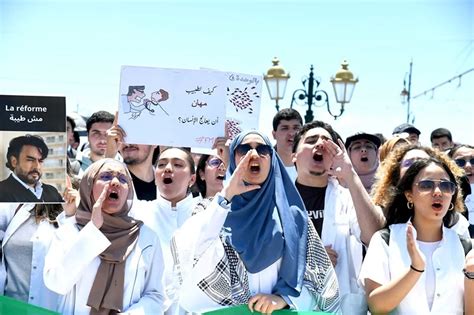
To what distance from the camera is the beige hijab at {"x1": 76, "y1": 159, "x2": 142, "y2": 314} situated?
374 cm

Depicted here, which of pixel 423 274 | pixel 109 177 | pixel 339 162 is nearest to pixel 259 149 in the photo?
pixel 339 162

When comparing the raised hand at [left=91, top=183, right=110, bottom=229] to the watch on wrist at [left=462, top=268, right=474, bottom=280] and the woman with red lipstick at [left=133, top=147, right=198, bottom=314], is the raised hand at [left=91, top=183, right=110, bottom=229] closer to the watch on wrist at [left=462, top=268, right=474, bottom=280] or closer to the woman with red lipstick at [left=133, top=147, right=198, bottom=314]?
the woman with red lipstick at [left=133, top=147, right=198, bottom=314]

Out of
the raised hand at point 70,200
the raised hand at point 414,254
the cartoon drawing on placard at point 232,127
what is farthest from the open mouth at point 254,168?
the cartoon drawing on placard at point 232,127

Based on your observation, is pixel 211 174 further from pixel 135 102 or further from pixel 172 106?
pixel 135 102

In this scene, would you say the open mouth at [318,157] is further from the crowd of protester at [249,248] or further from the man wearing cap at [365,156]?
the man wearing cap at [365,156]

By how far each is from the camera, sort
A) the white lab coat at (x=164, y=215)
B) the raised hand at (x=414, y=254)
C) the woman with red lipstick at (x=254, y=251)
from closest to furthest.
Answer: the raised hand at (x=414, y=254)
the woman with red lipstick at (x=254, y=251)
the white lab coat at (x=164, y=215)

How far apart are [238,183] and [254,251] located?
396 millimetres

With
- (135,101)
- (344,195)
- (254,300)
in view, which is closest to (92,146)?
(135,101)

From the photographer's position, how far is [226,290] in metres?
3.69

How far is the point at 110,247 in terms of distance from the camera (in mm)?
3820

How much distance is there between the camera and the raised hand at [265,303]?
3627mm

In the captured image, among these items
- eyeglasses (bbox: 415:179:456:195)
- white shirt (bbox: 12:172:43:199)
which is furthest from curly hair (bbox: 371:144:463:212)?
white shirt (bbox: 12:172:43:199)

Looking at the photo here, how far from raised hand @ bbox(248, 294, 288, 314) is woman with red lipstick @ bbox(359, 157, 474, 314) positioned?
0.49 meters

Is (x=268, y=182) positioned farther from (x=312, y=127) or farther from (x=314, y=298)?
(x=312, y=127)
